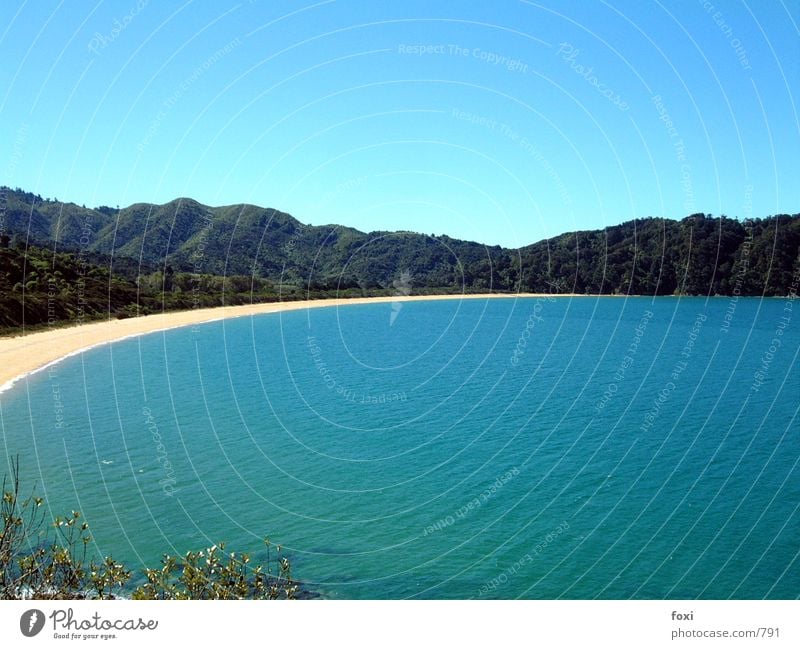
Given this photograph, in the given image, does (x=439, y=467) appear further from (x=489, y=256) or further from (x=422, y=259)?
(x=489, y=256)

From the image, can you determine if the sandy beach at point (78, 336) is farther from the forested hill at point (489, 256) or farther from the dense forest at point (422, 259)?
the forested hill at point (489, 256)

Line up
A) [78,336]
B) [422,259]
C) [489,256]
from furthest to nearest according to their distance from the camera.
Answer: [489,256] → [422,259] → [78,336]

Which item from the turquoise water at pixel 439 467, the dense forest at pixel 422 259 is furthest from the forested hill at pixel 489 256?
the turquoise water at pixel 439 467

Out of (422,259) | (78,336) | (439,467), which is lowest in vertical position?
(439,467)

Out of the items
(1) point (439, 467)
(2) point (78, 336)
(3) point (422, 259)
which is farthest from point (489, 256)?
(1) point (439, 467)

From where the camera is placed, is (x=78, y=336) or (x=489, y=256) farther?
(x=489, y=256)

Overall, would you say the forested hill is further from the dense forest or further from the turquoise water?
the turquoise water

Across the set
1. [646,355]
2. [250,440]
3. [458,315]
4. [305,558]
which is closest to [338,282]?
[458,315]
